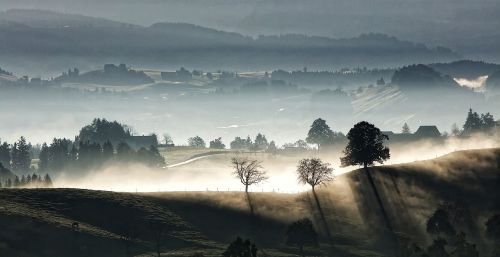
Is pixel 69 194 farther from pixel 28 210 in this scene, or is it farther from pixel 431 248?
pixel 431 248

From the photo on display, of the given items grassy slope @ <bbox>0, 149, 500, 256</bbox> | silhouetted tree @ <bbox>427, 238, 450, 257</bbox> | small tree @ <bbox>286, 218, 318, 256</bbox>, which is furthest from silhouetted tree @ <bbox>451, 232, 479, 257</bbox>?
small tree @ <bbox>286, 218, 318, 256</bbox>

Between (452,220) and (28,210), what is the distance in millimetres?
99589

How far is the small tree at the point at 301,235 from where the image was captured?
17162 cm

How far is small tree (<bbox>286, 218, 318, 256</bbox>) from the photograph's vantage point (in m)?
172

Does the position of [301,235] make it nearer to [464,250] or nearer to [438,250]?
[438,250]

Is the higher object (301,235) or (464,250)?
(301,235)

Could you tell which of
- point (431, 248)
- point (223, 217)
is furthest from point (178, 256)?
point (431, 248)

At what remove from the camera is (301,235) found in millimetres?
171750

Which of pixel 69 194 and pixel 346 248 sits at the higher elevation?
pixel 69 194

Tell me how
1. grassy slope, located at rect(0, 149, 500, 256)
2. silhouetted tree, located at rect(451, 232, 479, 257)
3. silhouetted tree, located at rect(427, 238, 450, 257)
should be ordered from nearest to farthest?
1. silhouetted tree, located at rect(451, 232, 479, 257)
2. silhouetted tree, located at rect(427, 238, 450, 257)
3. grassy slope, located at rect(0, 149, 500, 256)

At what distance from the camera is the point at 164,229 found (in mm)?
180375

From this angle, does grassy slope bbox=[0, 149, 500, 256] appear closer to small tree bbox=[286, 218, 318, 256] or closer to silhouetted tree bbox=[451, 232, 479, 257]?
small tree bbox=[286, 218, 318, 256]

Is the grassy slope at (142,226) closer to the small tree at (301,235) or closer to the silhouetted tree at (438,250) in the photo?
the small tree at (301,235)

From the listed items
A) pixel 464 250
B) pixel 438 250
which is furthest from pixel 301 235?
pixel 464 250
